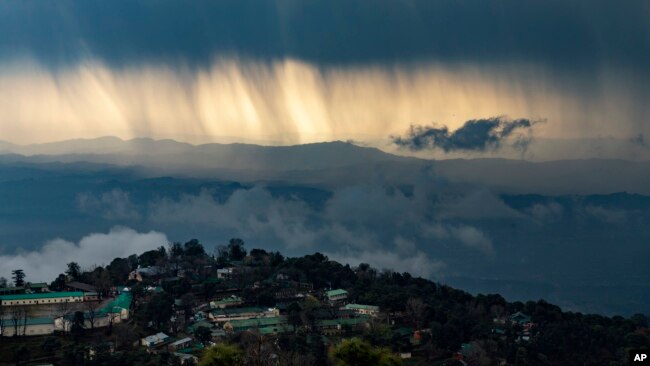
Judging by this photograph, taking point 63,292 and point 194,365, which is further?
point 63,292

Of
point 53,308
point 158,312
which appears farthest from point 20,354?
point 53,308

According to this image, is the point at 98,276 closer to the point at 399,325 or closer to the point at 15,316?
the point at 15,316

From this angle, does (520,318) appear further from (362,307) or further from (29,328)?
(29,328)

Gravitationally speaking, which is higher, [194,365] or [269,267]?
[269,267]

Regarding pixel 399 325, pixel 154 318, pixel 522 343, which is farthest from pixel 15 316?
pixel 522 343

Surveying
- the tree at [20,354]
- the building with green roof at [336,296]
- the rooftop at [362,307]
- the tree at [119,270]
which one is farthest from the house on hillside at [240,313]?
the tree at [20,354]

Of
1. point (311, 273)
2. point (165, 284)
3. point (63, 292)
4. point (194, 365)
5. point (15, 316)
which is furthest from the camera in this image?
point (311, 273)

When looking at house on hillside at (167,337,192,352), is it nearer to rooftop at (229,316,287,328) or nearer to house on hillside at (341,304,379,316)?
rooftop at (229,316,287,328)
